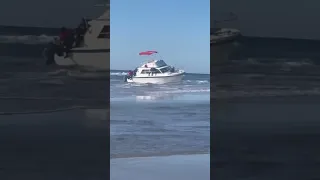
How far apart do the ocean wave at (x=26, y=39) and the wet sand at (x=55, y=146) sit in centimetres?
46

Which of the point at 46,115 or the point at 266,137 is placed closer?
the point at 46,115

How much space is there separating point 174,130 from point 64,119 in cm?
653

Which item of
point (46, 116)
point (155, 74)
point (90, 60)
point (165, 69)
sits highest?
point (165, 69)

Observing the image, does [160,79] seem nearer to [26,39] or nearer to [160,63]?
[160,63]

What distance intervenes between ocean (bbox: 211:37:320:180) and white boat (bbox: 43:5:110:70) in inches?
29.4

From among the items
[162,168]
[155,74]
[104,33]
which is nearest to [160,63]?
[155,74]

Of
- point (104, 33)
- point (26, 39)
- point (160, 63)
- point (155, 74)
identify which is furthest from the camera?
point (155, 74)

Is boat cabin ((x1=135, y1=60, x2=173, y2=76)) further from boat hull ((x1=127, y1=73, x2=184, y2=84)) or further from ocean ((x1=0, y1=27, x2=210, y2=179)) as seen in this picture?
ocean ((x1=0, y1=27, x2=210, y2=179))

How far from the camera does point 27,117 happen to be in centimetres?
306

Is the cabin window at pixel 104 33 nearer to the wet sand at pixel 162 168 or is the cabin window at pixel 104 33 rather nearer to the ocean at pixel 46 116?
the ocean at pixel 46 116

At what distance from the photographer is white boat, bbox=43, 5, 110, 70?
10.2ft

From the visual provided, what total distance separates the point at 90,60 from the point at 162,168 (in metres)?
2.17

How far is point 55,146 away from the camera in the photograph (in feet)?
10.0

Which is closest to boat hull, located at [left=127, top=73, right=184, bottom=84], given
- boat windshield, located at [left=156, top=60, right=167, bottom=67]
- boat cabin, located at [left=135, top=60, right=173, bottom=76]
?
boat cabin, located at [left=135, top=60, right=173, bottom=76]
